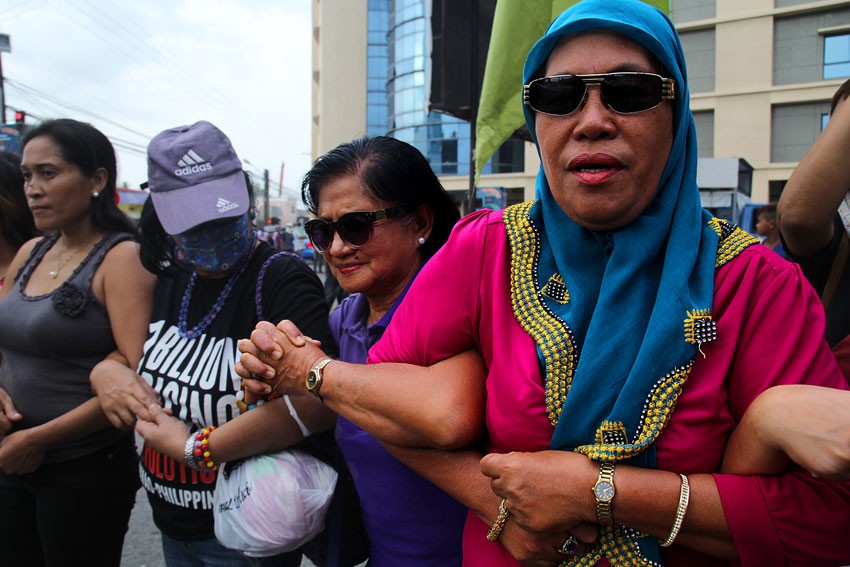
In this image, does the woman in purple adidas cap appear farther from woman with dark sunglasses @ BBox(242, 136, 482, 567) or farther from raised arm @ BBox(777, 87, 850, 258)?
raised arm @ BBox(777, 87, 850, 258)

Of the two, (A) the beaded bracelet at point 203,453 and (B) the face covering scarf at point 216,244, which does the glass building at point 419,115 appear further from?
(A) the beaded bracelet at point 203,453

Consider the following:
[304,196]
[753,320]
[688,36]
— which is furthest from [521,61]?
[688,36]

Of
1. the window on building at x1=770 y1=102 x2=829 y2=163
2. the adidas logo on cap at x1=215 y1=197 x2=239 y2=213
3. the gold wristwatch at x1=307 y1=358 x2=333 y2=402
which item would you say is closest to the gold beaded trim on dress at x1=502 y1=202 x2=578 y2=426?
the gold wristwatch at x1=307 y1=358 x2=333 y2=402

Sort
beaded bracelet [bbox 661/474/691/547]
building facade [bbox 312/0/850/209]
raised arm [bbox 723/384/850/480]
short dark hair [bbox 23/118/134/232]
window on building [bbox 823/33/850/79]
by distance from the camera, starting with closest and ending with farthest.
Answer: raised arm [bbox 723/384/850/480], beaded bracelet [bbox 661/474/691/547], short dark hair [bbox 23/118/134/232], window on building [bbox 823/33/850/79], building facade [bbox 312/0/850/209]

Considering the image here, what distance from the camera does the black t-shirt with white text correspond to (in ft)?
6.20

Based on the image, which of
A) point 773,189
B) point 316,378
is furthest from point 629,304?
point 773,189

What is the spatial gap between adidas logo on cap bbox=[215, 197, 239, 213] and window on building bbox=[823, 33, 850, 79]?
1148 inches

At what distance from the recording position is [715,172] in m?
12.1

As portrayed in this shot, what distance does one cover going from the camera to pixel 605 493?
40.3 inches

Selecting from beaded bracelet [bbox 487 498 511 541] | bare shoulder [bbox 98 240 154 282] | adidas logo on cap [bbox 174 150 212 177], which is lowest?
beaded bracelet [bbox 487 498 511 541]

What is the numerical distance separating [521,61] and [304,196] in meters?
1.19

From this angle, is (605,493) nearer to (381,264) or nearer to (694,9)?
(381,264)

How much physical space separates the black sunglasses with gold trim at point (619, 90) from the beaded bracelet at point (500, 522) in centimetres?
83

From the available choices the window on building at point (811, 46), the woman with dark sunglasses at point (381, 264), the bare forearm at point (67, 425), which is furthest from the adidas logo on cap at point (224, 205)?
the window on building at point (811, 46)
